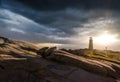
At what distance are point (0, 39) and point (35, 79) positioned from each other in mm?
21255

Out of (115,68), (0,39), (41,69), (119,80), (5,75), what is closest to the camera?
(5,75)

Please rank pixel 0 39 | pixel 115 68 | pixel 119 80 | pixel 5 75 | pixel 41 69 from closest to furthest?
pixel 5 75
pixel 41 69
pixel 119 80
pixel 115 68
pixel 0 39

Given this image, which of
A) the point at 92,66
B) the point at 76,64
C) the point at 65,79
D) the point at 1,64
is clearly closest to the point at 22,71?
the point at 1,64

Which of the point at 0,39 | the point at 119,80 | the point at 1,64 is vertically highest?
the point at 0,39

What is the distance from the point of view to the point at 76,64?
34156mm

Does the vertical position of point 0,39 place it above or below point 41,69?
above

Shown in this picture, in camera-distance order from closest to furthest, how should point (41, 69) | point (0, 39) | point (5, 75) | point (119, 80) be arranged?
point (5, 75) → point (41, 69) → point (119, 80) → point (0, 39)

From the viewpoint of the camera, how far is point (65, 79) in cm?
2925

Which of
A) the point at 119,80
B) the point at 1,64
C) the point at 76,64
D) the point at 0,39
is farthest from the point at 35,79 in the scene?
the point at 0,39

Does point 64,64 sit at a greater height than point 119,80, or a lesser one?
greater

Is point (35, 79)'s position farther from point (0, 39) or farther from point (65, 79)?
point (0, 39)

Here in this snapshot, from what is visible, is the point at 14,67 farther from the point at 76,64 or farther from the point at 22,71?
the point at 76,64

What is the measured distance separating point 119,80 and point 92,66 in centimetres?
496

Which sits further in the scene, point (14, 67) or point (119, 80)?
point (119, 80)
